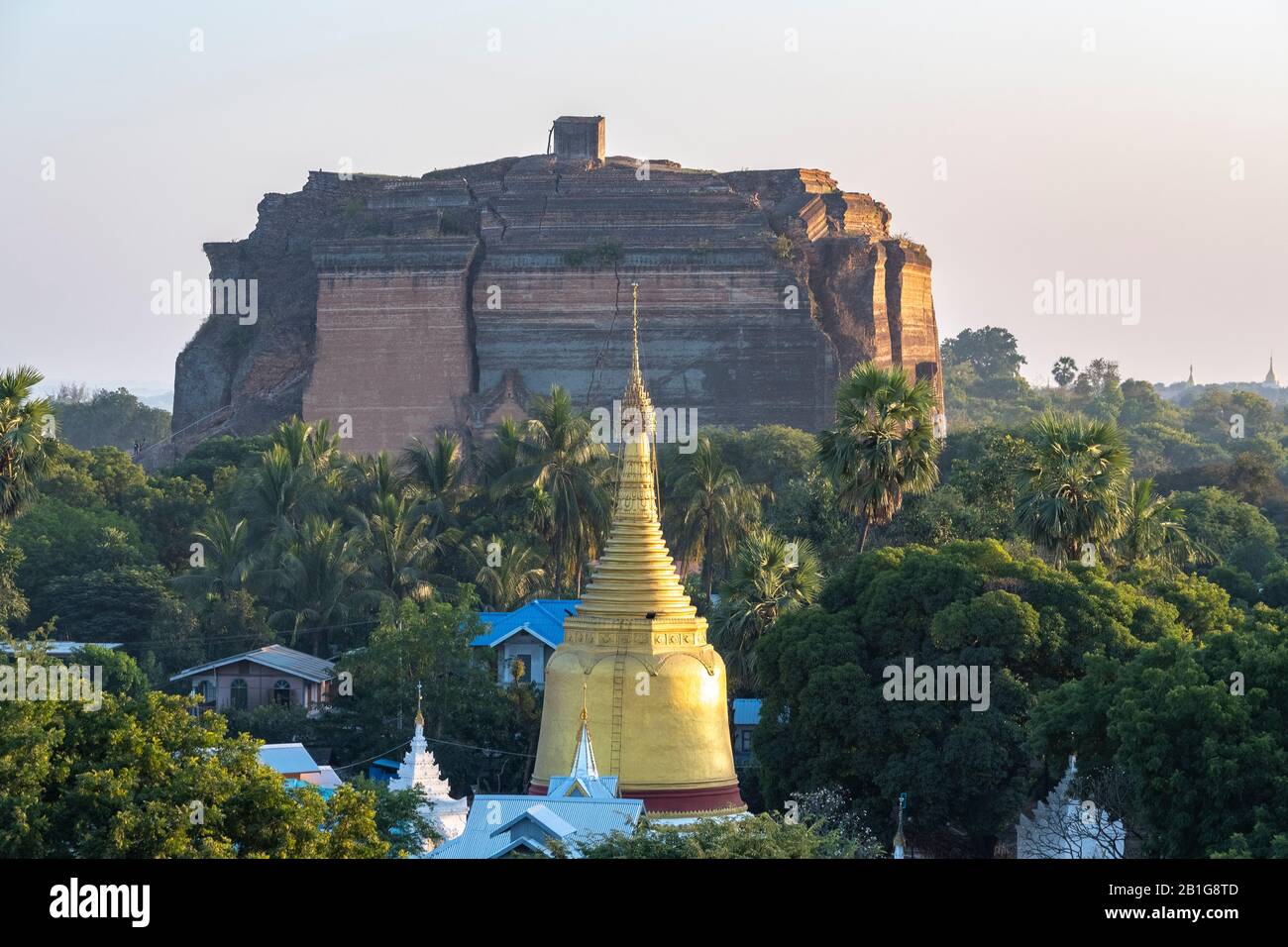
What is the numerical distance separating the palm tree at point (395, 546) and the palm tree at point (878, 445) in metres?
13.0

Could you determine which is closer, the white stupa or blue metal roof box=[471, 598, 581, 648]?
the white stupa

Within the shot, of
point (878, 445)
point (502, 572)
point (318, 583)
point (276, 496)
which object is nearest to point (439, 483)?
point (276, 496)

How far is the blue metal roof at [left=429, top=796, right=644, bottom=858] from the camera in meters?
28.4

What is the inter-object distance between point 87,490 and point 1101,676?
121 feet

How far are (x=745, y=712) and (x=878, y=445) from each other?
23.0ft

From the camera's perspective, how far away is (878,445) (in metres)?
41.2

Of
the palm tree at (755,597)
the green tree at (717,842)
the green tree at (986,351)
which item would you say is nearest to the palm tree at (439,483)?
the palm tree at (755,597)

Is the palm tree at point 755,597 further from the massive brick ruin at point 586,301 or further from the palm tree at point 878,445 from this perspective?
the massive brick ruin at point 586,301

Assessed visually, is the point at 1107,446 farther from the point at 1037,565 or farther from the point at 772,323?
the point at 772,323

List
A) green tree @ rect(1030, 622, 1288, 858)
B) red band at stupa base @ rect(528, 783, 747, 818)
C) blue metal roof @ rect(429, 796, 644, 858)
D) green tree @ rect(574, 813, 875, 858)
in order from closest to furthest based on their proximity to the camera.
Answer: green tree @ rect(574, 813, 875, 858)
green tree @ rect(1030, 622, 1288, 858)
blue metal roof @ rect(429, 796, 644, 858)
red band at stupa base @ rect(528, 783, 747, 818)

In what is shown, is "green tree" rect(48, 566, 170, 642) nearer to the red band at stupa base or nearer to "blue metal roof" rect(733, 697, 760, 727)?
"blue metal roof" rect(733, 697, 760, 727)

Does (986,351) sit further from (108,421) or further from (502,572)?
(502,572)

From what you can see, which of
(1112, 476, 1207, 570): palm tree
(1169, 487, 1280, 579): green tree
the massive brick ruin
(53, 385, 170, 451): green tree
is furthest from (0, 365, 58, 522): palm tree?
(53, 385, 170, 451): green tree

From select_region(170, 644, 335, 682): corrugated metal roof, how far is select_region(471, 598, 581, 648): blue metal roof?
303cm
